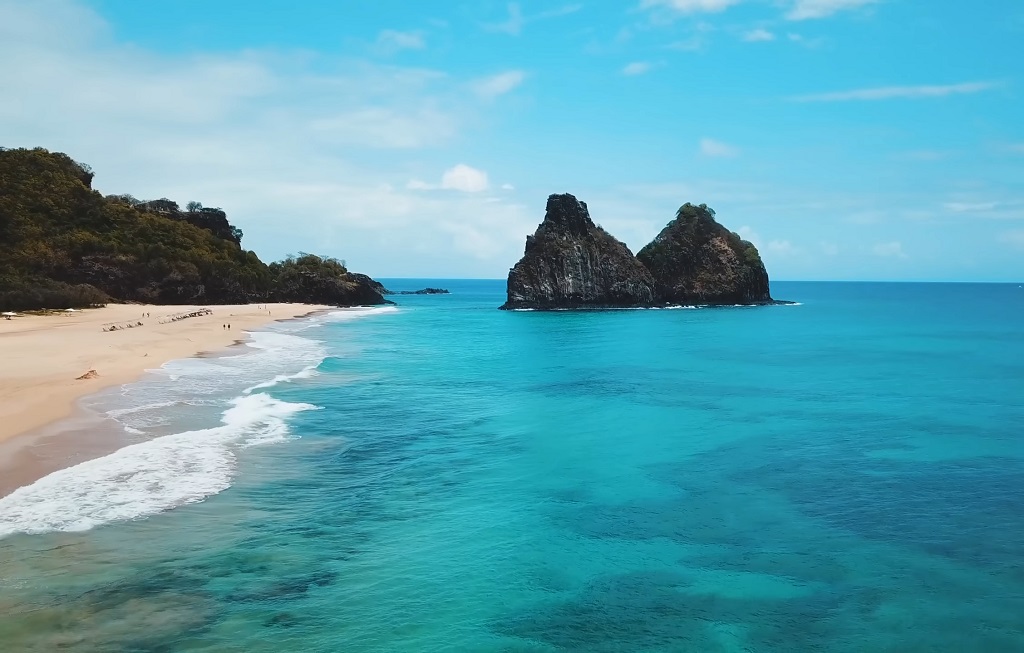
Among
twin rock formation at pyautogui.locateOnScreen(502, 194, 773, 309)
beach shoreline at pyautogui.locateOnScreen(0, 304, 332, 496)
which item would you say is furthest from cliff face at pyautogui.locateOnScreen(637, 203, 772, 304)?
beach shoreline at pyautogui.locateOnScreen(0, 304, 332, 496)

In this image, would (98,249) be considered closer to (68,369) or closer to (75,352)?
(75,352)

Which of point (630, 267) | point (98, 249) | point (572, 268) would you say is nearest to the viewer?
point (98, 249)

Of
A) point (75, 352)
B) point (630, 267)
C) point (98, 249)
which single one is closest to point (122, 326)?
point (75, 352)

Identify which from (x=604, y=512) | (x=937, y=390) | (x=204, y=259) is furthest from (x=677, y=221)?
(x=604, y=512)

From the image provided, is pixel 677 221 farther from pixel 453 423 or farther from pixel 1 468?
pixel 1 468

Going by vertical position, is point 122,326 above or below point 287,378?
above
